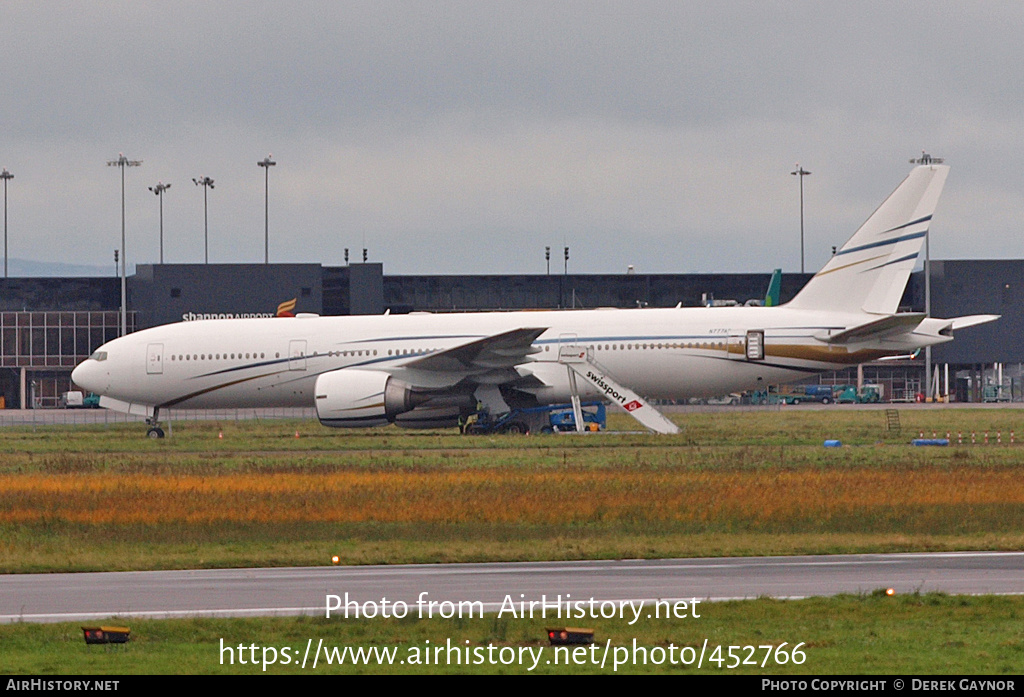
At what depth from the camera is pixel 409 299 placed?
341 ft

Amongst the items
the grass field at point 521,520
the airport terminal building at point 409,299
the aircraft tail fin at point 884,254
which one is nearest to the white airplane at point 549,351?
the aircraft tail fin at point 884,254

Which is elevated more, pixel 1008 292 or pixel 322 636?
pixel 1008 292

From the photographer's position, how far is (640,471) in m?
30.6

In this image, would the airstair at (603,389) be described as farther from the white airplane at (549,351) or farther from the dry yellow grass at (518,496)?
the dry yellow grass at (518,496)

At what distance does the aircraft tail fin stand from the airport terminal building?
56.3 metres

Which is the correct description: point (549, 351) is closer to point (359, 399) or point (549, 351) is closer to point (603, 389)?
point (603, 389)

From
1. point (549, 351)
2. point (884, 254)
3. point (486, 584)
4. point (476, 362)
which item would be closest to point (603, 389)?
point (549, 351)

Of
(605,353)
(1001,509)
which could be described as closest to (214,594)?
(1001,509)

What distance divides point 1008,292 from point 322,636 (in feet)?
318

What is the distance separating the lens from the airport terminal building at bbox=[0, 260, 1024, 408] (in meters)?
96.2

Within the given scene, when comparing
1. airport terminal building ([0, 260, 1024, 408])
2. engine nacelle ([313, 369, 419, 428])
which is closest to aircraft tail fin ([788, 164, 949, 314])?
engine nacelle ([313, 369, 419, 428])

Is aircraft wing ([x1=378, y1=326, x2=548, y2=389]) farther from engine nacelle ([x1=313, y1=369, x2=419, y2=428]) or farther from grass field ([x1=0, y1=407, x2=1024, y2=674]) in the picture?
grass field ([x1=0, y1=407, x2=1024, y2=674])

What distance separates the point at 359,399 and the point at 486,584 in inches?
1076
